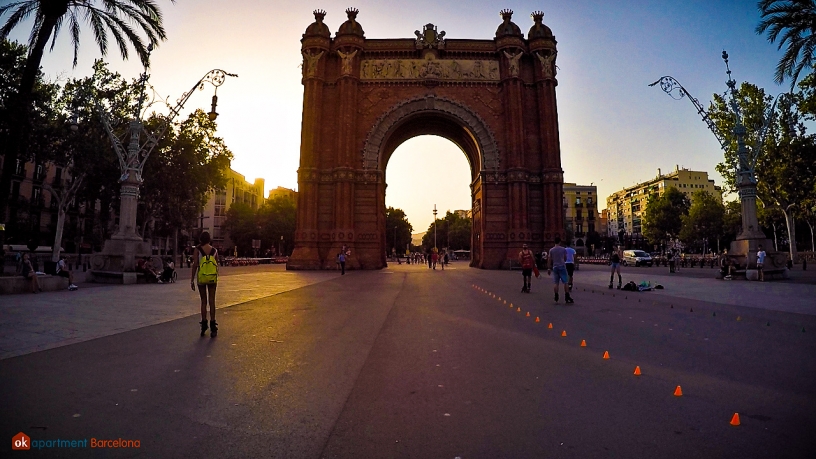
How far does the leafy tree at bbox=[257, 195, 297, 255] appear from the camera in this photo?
231ft

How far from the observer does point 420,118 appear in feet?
120

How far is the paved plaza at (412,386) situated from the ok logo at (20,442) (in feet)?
0.29

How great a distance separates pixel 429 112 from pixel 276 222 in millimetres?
43160

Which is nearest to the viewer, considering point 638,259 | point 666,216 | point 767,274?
point 767,274

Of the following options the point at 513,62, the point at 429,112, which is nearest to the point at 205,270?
the point at 429,112

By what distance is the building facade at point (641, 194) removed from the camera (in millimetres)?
110000

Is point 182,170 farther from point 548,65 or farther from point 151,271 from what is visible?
point 548,65

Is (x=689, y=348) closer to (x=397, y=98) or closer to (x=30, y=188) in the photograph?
(x=397, y=98)

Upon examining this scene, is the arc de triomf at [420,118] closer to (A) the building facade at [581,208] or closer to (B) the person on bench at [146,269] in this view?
(B) the person on bench at [146,269]

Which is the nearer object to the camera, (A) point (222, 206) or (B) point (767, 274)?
(B) point (767, 274)

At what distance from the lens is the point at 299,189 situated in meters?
33.4

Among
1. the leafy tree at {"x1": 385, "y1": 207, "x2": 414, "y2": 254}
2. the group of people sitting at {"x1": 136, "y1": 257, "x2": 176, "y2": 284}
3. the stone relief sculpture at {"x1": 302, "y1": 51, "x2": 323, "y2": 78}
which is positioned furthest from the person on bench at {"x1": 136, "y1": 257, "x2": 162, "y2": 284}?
the leafy tree at {"x1": 385, "y1": 207, "x2": 414, "y2": 254}

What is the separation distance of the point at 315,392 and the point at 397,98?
33.4 metres

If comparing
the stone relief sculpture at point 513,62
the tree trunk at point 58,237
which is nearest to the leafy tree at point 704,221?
the stone relief sculpture at point 513,62
